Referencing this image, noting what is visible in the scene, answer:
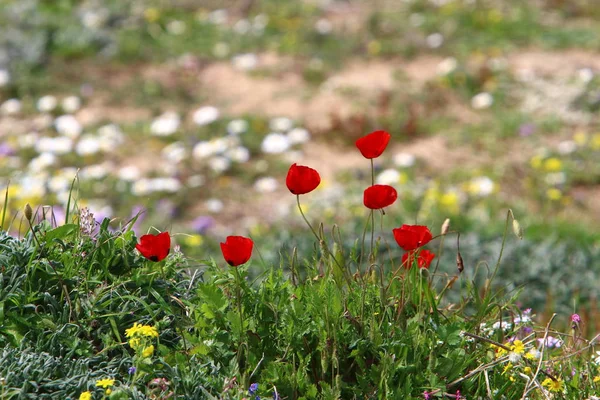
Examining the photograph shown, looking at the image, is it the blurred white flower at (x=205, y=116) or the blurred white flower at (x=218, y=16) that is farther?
the blurred white flower at (x=218, y=16)

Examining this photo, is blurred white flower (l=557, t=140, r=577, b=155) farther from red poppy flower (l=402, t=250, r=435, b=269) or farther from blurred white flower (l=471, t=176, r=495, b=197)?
red poppy flower (l=402, t=250, r=435, b=269)

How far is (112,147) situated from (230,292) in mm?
4490

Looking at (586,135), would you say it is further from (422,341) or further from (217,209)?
(422,341)

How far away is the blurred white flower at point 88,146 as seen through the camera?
20.5 ft

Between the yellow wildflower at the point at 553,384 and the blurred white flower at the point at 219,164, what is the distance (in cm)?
416

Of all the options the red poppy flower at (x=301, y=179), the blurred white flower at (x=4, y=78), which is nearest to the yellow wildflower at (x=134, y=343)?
the red poppy flower at (x=301, y=179)

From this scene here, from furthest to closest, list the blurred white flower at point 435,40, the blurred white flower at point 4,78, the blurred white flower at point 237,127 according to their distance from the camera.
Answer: the blurred white flower at point 435,40 < the blurred white flower at point 4,78 < the blurred white flower at point 237,127

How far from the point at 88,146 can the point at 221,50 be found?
7.93 feet

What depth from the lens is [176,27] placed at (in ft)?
28.9

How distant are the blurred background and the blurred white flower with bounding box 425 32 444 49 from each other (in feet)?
0.09

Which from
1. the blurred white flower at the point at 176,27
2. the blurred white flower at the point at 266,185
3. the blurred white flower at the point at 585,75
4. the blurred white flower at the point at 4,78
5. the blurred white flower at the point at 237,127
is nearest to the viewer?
the blurred white flower at the point at 266,185

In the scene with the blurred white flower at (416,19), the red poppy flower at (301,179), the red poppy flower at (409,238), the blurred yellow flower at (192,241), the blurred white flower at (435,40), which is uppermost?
the red poppy flower at (301,179)

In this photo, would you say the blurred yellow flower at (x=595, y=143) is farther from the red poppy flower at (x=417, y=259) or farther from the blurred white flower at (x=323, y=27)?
the red poppy flower at (x=417, y=259)

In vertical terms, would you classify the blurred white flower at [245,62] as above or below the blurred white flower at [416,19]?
above
